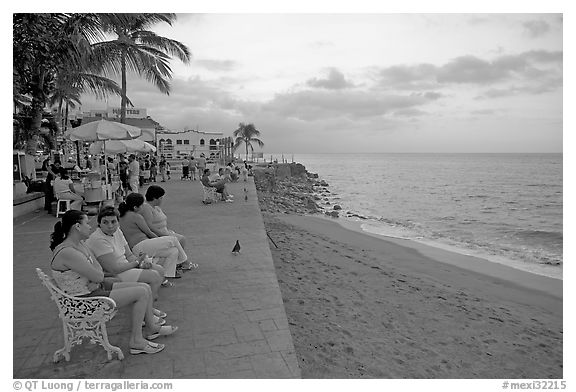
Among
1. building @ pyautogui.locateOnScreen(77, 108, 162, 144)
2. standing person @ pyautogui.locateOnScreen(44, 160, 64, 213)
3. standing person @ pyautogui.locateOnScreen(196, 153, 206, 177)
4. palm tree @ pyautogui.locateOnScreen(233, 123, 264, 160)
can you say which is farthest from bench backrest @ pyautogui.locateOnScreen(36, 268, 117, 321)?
palm tree @ pyautogui.locateOnScreen(233, 123, 264, 160)

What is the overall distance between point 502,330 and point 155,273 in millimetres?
4913

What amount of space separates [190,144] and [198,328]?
1397 inches

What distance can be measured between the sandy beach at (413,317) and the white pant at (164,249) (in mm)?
1547

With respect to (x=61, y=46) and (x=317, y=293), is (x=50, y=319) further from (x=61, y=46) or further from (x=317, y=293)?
(x=61, y=46)

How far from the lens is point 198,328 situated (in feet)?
11.9

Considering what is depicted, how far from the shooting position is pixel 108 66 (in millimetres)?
13805

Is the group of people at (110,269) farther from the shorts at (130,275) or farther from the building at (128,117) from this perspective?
the building at (128,117)

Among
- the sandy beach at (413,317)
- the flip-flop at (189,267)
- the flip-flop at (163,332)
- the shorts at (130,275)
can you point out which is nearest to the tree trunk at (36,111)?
the sandy beach at (413,317)

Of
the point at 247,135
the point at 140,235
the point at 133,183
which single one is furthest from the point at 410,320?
the point at 247,135

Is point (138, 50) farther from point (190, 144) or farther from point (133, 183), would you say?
point (190, 144)

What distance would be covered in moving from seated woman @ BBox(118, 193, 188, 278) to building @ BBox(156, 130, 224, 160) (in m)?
29.7

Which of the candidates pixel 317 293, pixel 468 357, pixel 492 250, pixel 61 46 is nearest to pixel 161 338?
pixel 317 293

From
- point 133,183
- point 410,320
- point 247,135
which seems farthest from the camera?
point 247,135

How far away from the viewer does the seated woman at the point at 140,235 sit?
4641 mm
